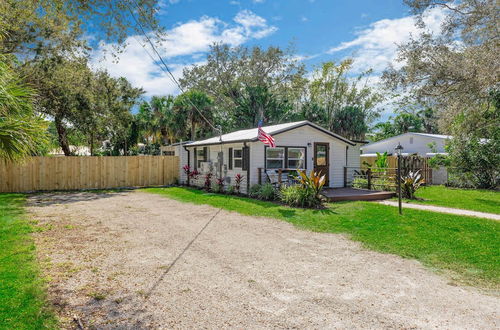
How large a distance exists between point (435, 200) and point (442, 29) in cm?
734

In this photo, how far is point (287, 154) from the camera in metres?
14.0

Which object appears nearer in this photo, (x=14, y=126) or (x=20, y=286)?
(x=14, y=126)

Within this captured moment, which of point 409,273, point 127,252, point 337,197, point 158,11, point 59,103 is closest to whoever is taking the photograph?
point 409,273

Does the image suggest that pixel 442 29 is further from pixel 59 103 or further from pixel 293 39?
pixel 293 39

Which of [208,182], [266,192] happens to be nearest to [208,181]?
[208,182]

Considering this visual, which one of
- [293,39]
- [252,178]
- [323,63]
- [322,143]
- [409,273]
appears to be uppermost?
[293,39]

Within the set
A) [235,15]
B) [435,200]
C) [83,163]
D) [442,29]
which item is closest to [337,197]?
[435,200]

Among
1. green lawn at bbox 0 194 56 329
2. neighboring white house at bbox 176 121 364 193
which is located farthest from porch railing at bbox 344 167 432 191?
green lawn at bbox 0 194 56 329

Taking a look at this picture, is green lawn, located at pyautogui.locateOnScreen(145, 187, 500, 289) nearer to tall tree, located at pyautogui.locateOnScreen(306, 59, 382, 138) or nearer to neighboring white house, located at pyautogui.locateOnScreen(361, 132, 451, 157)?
neighboring white house, located at pyautogui.locateOnScreen(361, 132, 451, 157)

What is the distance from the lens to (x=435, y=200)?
11.7m

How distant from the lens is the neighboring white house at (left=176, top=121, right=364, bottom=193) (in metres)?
13.5

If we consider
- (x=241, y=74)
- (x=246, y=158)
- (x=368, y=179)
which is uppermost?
(x=241, y=74)

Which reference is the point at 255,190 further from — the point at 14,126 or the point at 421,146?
the point at 421,146

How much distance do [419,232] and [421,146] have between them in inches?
742
